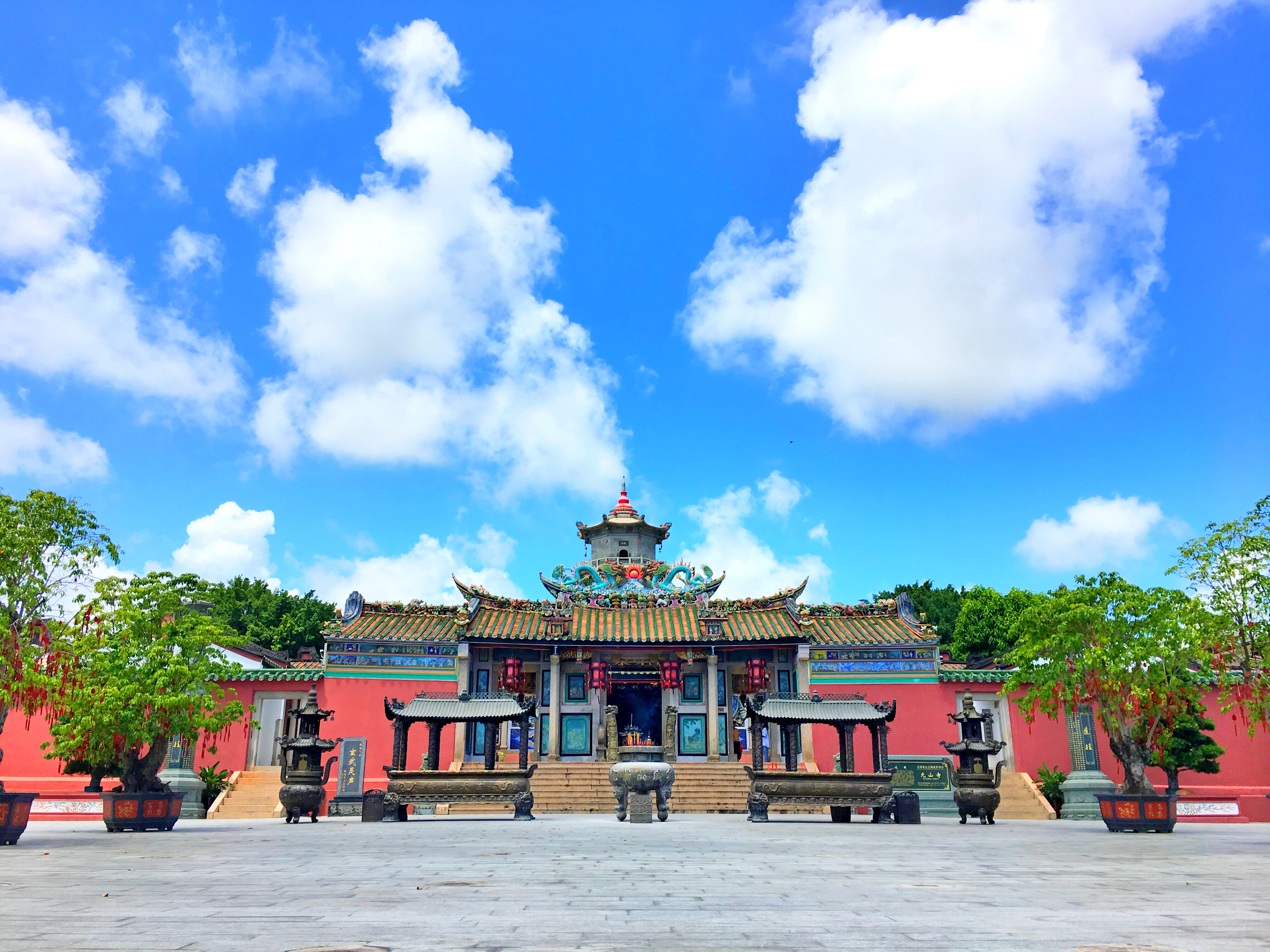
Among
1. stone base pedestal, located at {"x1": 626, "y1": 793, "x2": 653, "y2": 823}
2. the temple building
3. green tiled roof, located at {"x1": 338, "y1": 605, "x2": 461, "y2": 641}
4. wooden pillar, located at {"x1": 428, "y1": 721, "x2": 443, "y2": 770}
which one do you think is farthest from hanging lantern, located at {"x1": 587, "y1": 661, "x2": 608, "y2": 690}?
stone base pedestal, located at {"x1": 626, "y1": 793, "x2": 653, "y2": 823}

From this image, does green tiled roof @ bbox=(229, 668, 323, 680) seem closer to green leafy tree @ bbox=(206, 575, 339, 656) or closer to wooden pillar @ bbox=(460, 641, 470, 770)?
wooden pillar @ bbox=(460, 641, 470, 770)

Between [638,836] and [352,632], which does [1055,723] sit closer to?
[638,836]

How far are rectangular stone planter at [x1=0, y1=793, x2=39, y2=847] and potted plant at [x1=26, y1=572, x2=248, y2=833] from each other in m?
2.27

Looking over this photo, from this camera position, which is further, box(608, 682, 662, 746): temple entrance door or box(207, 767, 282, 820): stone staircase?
box(608, 682, 662, 746): temple entrance door

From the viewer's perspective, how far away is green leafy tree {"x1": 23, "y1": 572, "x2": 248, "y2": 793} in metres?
14.0

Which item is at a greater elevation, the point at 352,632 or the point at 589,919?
the point at 352,632

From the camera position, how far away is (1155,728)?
16812 millimetres

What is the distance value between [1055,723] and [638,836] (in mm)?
16991

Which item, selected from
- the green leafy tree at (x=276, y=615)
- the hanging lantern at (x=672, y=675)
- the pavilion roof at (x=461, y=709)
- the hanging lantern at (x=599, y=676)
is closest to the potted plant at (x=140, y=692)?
the pavilion roof at (x=461, y=709)

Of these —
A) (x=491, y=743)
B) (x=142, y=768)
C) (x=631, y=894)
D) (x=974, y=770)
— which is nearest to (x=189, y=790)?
(x=142, y=768)

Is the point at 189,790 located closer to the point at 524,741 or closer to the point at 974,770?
the point at 524,741

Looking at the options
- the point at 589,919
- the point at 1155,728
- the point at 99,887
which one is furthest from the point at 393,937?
the point at 1155,728

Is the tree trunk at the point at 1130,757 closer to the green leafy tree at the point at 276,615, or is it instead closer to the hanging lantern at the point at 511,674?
the hanging lantern at the point at 511,674

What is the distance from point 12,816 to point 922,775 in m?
18.5
